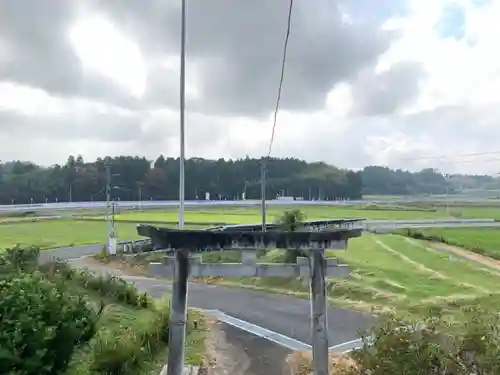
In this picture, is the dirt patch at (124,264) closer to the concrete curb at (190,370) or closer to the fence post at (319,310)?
the concrete curb at (190,370)

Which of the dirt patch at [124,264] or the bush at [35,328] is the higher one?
the bush at [35,328]

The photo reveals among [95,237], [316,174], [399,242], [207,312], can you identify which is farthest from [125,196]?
[207,312]

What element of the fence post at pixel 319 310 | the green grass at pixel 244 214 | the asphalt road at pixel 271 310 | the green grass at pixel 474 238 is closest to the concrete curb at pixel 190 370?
the asphalt road at pixel 271 310

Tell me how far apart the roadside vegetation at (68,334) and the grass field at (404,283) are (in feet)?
13.6

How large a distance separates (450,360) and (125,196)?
34799 mm

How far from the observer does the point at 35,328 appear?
475 cm

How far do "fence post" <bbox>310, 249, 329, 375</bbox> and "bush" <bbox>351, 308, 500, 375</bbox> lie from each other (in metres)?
0.58

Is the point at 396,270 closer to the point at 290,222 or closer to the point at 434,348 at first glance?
the point at 290,222

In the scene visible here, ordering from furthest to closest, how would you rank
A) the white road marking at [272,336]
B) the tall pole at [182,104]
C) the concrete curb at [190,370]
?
1. the white road marking at [272,336]
2. the concrete curb at [190,370]
3. the tall pole at [182,104]

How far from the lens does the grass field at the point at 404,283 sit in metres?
11.7

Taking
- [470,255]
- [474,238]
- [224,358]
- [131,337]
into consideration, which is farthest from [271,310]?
[474,238]

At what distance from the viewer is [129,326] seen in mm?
9133

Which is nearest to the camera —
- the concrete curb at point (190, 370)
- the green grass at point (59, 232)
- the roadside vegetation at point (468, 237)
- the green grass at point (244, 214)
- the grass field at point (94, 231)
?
the concrete curb at point (190, 370)

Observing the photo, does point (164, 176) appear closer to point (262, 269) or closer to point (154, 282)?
point (154, 282)
